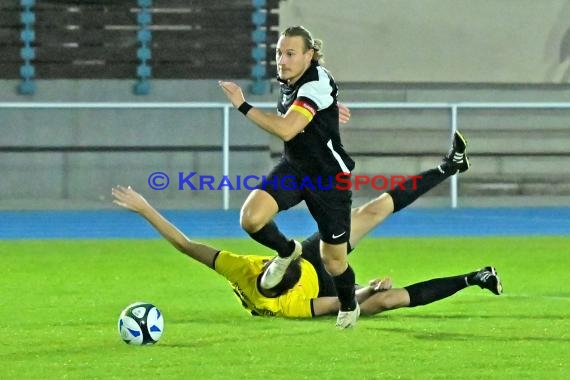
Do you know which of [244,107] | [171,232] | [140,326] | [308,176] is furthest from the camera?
[171,232]

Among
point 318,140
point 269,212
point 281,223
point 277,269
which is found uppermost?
point 318,140

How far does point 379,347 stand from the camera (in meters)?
7.23

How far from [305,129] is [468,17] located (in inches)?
515

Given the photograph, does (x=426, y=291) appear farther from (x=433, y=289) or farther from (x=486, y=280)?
(x=486, y=280)

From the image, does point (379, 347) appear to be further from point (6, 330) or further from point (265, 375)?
point (6, 330)

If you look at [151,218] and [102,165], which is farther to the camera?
[102,165]

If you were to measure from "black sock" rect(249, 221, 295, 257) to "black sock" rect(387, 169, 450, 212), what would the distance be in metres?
1.80

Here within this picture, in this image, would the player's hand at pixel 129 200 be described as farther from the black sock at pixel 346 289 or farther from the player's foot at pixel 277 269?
the black sock at pixel 346 289

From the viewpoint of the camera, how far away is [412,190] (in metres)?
9.84

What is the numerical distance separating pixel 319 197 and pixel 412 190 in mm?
1927

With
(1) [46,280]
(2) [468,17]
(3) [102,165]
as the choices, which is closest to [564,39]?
(2) [468,17]

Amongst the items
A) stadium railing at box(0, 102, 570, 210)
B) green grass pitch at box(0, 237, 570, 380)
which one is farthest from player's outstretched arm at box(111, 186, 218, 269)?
stadium railing at box(0, 102, 570, 210)

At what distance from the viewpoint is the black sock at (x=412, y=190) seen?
384 inches

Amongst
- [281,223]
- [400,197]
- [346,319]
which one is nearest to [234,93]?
[346,319]
